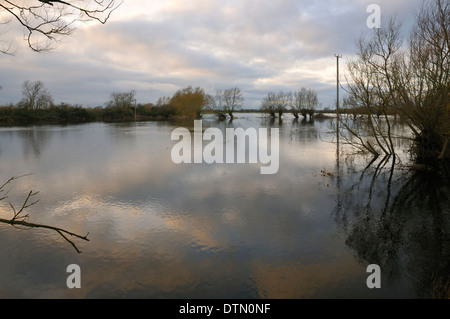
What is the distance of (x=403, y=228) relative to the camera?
6.16 meters

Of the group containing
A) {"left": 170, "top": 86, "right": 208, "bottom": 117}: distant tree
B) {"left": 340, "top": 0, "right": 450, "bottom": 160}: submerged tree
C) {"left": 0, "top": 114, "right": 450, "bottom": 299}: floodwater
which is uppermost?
{"left": 170, "top": 86, "right": 208, "bottom": 117}: distant tree

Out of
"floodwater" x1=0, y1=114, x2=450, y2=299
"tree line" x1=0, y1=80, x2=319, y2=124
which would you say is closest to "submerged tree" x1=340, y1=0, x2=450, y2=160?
"floodwater" x1=0, y1=114, x2=450, y2=299

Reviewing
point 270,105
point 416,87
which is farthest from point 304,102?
point 416,87

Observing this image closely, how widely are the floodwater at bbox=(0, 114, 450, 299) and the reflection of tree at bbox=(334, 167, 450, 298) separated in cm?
3

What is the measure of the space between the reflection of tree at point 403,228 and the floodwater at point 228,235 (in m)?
0.03

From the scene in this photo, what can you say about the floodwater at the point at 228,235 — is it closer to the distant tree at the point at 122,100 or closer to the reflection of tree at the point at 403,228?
the reflection of tree at the point at 403,228

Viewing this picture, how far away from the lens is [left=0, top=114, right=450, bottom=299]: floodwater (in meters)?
4.15

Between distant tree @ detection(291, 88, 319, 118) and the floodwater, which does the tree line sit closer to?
distant tree @ detection(291, 88, 319, 118)

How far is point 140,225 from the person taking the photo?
20.4ft

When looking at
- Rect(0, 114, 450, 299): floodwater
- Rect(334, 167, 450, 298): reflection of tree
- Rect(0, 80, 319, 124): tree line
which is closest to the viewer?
Rect(0, 114, 450, 299): floodwater

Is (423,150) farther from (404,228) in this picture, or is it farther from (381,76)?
(404,228)

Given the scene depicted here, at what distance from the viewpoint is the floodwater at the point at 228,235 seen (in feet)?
13.6

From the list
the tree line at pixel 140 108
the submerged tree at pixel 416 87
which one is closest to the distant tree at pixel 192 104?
the tree line at pixel 140 108
